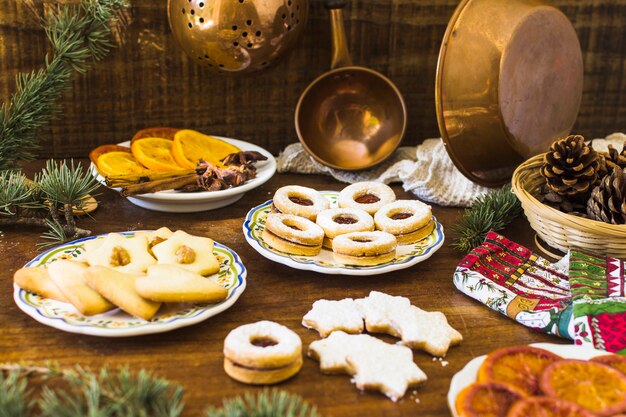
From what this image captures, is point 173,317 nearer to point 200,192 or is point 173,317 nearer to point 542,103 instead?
point 200,192

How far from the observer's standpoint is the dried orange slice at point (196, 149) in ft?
4.33

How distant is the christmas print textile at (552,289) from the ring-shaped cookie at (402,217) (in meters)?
0.10

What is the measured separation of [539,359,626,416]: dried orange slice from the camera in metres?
0.70

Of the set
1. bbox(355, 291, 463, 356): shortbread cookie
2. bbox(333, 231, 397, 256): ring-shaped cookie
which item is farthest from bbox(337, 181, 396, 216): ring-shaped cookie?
bbox(355, 291, 463, 356): shortbread cookie

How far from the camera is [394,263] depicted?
1022mm

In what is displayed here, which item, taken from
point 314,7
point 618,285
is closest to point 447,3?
point 314,7

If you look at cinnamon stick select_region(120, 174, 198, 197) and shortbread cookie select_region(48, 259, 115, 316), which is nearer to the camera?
shortbread cookie select_region(48, 259, 115, 316)

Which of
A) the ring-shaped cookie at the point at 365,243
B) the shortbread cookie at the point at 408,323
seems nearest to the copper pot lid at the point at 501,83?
the ring-shaped cookie at the point at 365,243

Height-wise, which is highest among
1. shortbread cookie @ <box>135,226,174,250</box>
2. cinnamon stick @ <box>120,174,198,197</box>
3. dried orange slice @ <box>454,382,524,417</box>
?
cinnamon stick @ <box>120,174,198,197</box>

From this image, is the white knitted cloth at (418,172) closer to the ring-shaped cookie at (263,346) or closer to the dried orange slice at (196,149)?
the dried orange slice at (196,149)

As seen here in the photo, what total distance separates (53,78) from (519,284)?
824mm

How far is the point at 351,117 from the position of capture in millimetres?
1468

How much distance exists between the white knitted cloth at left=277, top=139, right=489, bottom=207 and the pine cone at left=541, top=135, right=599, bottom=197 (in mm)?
209

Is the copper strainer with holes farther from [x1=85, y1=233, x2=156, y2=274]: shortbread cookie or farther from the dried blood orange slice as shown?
the dried blood orange slice
